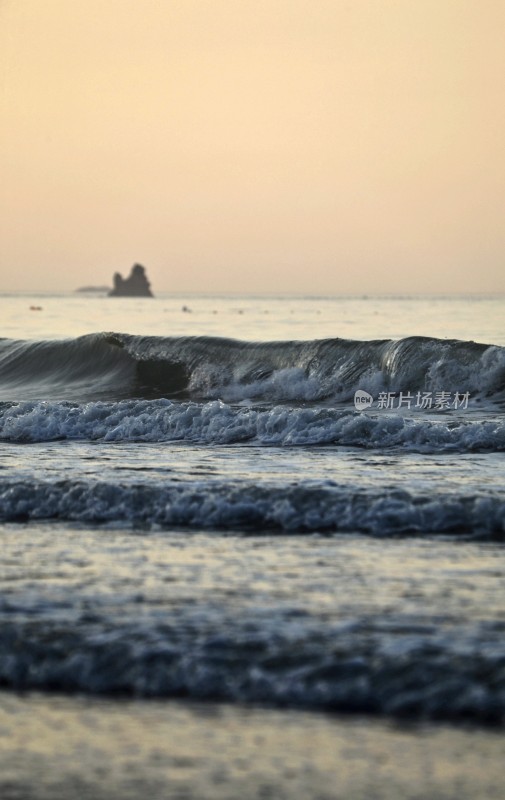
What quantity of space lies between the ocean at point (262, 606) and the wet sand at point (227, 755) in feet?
0.04

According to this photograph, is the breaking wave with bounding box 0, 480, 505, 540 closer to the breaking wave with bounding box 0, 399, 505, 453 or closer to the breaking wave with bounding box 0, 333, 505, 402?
the breaking wave with bounding box 0, 399, 505, 453

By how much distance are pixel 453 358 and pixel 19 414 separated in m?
9.57

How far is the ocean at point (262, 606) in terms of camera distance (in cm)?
503

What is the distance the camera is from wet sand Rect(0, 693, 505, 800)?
4695 millimetres

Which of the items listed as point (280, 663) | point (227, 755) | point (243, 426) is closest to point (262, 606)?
point (280, 663)

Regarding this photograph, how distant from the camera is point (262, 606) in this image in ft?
22.9

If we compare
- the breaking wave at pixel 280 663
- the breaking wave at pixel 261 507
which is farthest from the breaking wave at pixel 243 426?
the breaking wave at pixel 280 663

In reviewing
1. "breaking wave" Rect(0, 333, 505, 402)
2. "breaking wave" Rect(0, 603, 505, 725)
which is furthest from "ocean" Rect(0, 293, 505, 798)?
"breaking wave" Rect(0, 333, 505, 402)

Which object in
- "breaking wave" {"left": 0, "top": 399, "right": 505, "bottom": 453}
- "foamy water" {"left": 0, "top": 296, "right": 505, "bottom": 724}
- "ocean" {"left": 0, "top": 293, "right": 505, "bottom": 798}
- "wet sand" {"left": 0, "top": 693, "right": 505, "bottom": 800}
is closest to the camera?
"wet sand" {"left": 0, "top": 693, "right": 505, "bottom": 800}

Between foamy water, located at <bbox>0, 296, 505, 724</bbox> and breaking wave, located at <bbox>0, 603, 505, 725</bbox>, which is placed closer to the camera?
breaking wave, located at <bbox>0, 603, 505, 725</bbox>

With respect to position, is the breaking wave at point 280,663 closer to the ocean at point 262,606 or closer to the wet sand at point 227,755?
the ocean at point 262,606

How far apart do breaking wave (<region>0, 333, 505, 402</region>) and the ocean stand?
24.1ft

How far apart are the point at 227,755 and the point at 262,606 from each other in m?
1.96

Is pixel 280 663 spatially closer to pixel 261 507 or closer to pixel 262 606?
pixel 262 606
